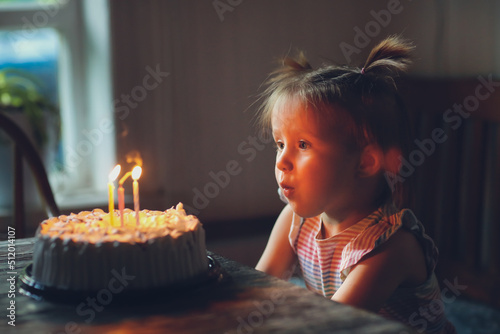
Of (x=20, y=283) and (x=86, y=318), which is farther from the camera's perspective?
(x=20, y=283)

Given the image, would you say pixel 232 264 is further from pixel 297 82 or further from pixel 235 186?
pixel 235 186

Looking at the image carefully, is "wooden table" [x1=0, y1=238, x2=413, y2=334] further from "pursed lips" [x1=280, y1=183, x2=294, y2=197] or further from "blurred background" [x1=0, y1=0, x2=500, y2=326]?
"blurred background" [x1=0, y1=0, x2=500, y2=326]

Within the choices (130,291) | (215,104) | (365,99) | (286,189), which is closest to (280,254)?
(286,189)

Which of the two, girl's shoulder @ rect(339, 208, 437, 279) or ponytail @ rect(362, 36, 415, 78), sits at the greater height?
ponytail @ rect(362, 36, 415, 78)

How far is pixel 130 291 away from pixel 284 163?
0.41m

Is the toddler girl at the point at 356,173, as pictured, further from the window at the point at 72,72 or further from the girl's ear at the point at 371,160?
the window at the point at 72,72

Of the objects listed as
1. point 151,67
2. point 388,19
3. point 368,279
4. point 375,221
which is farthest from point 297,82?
point 388,19

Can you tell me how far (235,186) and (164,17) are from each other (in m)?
0.61

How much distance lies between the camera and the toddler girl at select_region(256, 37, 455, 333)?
1050mm

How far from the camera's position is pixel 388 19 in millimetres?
2391

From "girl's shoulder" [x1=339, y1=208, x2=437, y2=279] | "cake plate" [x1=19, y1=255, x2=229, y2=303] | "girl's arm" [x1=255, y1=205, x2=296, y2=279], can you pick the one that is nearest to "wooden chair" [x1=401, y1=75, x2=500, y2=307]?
"girl's arm" [x1=255, y1=205, x2=296, y2=279]

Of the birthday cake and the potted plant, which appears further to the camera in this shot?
the potted plant

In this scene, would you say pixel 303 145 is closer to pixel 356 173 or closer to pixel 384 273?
pixel 356 173

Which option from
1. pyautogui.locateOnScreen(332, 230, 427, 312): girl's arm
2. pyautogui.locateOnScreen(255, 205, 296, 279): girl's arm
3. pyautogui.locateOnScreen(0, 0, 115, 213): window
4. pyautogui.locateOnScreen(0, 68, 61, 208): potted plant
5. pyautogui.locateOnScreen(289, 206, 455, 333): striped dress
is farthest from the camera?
pyautogui.locateOnScreen(0, 0, 115, 213): window
